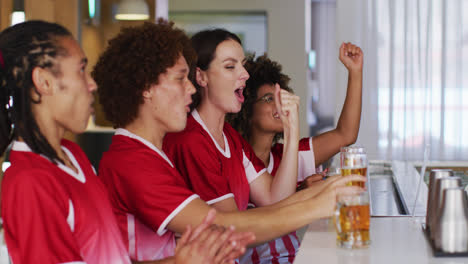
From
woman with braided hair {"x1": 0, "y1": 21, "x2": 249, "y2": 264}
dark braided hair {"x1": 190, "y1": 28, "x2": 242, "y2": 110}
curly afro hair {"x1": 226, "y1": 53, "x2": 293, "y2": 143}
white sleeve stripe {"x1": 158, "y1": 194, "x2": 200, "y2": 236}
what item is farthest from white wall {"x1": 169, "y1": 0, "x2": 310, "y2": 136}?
woman with braided hair {"x1": 0, "y1": 21, "x2": 249, "y2": 264}

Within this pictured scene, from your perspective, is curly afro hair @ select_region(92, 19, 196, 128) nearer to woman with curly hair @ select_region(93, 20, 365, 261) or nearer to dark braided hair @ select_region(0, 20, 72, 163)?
woman with curly hair @ select_region(93, 20, 365, 261)

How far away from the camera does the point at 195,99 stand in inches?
83.6

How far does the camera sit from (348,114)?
2707 millimetres

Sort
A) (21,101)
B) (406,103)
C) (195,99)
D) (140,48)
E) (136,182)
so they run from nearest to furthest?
(21,101) < (136,182) < (140,48) < (195,99) < (406,103)

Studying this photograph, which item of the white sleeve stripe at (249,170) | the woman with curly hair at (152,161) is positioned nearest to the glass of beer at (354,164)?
the woman with curly hair at (152,161)

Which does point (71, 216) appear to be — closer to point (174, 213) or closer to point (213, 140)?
point (174, 213)

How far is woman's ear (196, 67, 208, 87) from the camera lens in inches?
83.7

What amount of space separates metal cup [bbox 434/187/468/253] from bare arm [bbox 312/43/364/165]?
1239mm

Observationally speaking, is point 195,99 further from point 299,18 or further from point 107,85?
point 299,18

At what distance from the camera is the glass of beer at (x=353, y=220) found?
1458mm

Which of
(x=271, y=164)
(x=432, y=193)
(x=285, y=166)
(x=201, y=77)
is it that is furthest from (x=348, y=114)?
(x=432, y=193)

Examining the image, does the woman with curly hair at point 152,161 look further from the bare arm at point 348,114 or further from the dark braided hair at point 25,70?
the bare arm at point 348,114

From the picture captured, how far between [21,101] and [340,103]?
15.7ft

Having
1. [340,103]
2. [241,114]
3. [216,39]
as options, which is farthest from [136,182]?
[340,103]
